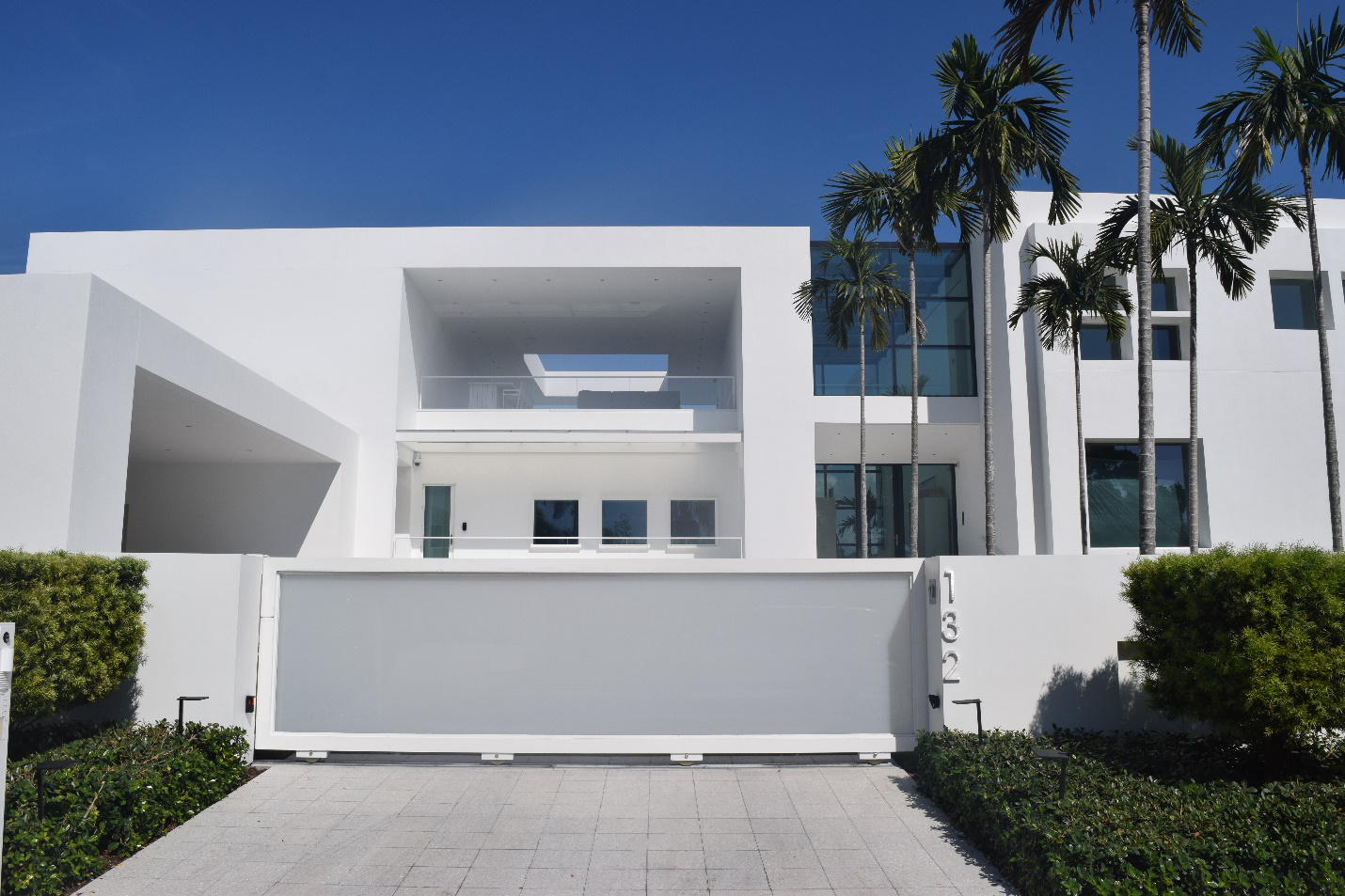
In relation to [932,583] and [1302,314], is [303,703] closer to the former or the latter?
[932,583]

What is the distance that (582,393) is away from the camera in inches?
754

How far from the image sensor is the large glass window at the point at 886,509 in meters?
22.9

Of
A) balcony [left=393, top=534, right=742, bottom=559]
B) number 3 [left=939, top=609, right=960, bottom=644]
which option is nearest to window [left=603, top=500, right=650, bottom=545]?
balcony [left=393, top=534, right=742, bottom=559]

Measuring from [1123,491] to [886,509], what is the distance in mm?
6353

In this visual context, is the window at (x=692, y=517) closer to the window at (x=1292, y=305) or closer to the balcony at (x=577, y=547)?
the balcony at (x=577, y=547)

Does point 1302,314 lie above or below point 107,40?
below

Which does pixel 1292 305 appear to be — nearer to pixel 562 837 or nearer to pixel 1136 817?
pixel 1136 817

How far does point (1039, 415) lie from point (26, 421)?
1696 centimetres

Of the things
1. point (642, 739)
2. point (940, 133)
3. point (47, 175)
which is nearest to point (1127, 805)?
point (642, 739)

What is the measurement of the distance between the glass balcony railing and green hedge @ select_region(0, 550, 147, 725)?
38.4ft

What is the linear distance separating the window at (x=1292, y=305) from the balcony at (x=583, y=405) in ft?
37.3

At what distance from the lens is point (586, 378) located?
19062 millimetres

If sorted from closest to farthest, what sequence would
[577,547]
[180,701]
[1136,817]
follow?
[1136,817]
[180,701]
[577,547]

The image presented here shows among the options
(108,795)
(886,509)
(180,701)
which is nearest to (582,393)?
(886,509)
